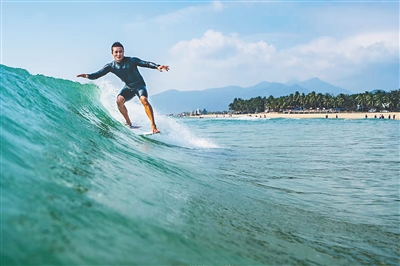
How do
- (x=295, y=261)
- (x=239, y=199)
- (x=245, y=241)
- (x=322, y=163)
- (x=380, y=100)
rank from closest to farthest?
1. (x=295, y=261)
2. (x=245, y=241)
3. (x=239, y=199)
4. (x=322, y=163)
5. (x=380, y=100)

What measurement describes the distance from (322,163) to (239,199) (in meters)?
5.20

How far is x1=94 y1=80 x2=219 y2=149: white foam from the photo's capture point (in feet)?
36.9

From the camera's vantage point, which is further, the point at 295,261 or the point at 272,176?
the point at 272,176

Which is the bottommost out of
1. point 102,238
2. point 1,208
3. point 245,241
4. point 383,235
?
point 383,235

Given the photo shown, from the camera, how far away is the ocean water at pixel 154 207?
A: 241 cm

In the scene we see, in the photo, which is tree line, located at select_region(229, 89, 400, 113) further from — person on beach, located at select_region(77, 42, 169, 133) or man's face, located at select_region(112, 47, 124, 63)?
man's face, located at select_region(112, 47, 124, 63)

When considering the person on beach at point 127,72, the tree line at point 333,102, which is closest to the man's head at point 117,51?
the person on beach at point 127,72

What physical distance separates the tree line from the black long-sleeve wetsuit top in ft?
380

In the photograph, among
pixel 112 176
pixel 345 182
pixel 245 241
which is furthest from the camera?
pixel 345 182

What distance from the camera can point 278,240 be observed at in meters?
3.65

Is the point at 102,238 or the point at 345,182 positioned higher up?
the point at 102,238

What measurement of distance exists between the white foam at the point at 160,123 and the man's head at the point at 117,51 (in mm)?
1968

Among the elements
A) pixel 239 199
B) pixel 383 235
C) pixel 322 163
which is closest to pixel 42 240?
pixel 239 199

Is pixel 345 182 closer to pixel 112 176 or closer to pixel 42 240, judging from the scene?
pixel 112 176
